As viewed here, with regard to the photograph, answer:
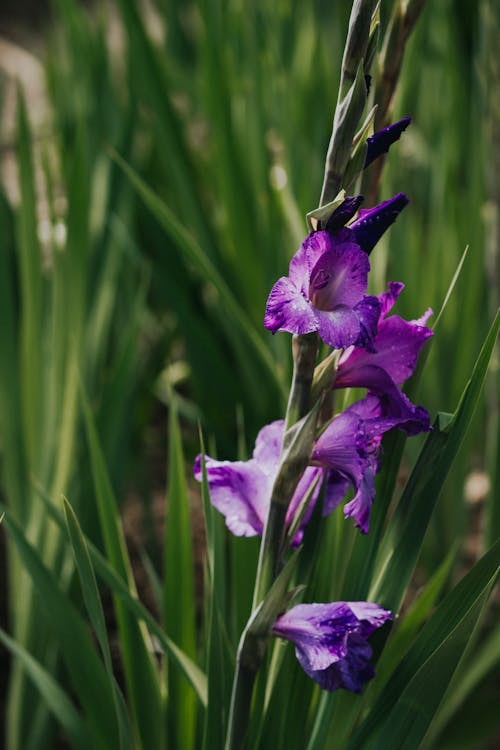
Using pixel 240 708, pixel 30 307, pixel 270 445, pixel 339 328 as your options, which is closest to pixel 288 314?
pixel 339 328

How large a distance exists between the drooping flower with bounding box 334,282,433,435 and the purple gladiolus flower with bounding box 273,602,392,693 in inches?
3.9

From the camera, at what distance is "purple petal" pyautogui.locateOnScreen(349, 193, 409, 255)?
44 cm

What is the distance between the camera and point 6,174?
2.61 metres

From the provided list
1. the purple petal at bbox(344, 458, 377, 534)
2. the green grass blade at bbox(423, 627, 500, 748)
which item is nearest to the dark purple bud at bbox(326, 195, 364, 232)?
the purple petal at bbox(344, 458, 377, 534)

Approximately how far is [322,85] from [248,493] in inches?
40.0

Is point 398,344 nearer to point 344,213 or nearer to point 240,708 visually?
point 344,213

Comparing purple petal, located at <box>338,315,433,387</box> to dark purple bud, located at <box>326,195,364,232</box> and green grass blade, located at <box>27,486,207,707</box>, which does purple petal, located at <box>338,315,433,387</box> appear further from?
green grass blade, located at <box>27,486,207,707</box>

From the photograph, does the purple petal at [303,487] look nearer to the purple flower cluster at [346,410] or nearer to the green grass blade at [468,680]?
the purple flower cluster at [346,410]

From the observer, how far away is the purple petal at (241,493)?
0.50 meters

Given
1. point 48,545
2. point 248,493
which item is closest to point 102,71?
point 48,545

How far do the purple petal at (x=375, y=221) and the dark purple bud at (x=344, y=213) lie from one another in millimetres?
15

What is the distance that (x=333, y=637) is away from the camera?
0.45m

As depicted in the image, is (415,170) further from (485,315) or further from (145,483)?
(145,483)

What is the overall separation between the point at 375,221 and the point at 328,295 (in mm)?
43
